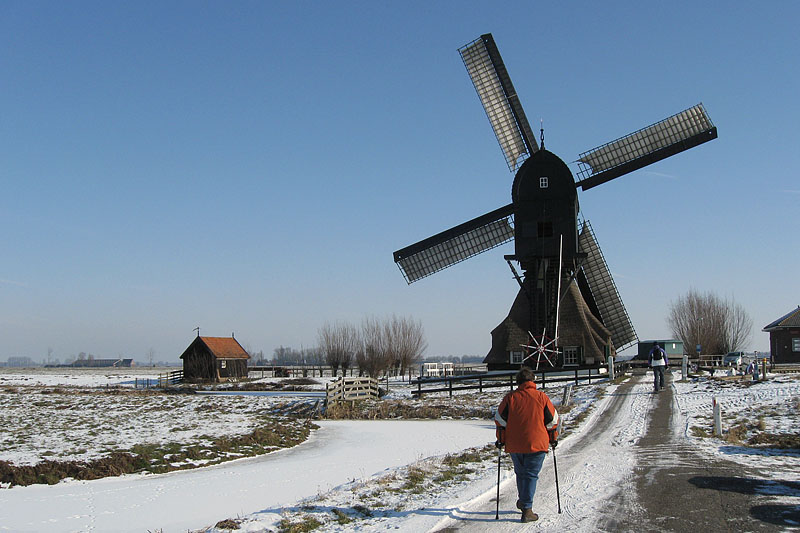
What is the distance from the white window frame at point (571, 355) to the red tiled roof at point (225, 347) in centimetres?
3948

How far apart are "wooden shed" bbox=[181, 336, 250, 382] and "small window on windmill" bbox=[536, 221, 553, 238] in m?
40.2

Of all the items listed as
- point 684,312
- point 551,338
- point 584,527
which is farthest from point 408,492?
point 684,312

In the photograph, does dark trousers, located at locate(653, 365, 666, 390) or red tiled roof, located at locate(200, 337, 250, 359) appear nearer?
dark trousers, located at locate(653, 365, 666, 390)

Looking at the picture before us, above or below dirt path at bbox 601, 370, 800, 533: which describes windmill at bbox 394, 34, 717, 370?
above

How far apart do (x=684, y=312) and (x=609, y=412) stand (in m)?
50.3

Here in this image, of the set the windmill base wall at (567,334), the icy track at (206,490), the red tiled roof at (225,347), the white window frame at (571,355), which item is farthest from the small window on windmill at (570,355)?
the red tiled roof at (225,347)

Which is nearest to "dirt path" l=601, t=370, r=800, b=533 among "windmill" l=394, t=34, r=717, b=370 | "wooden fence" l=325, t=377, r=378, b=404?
"wooden fence" l=325, t=377, r=378, b=404

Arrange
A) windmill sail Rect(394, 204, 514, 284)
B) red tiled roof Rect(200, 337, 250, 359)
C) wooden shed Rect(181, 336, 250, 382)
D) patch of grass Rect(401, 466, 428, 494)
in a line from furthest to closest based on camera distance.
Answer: red tiled roof Rect(200, 337, 250, 359)
wooden shed Rect(181, 336, 250, 382)
windmill sail Rect(394, 204, 514, 284)
patch of grass Rect(401, 466, 428, 494)

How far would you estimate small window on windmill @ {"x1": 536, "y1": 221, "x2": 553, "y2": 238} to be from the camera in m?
37.0

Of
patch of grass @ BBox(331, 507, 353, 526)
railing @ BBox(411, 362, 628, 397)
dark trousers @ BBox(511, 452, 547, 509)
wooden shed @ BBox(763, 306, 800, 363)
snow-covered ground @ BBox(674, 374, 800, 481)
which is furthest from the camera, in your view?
wooden shed @ BBox(763, 306, 800, 363)

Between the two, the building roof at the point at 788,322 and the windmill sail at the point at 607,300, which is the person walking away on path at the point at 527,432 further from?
the building roof at the point at 788,322

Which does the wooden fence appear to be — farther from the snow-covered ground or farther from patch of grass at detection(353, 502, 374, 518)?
patch of grass at detection(353, 502, 374, 518)

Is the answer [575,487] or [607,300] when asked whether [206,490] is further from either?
[607,300]

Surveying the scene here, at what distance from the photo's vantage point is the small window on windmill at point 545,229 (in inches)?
1455
